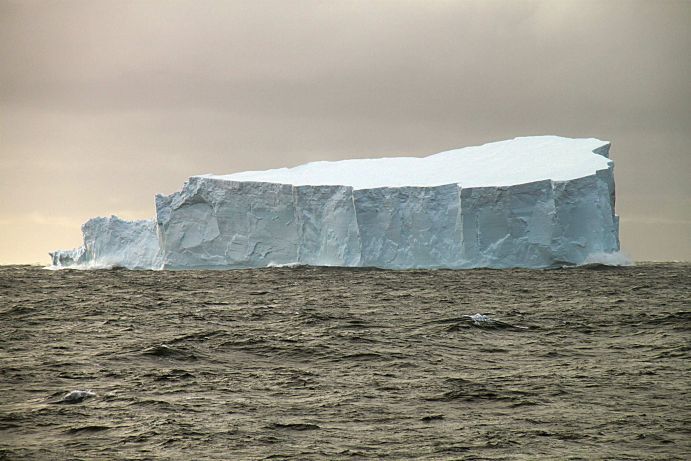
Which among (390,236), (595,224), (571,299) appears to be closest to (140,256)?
(390,236)

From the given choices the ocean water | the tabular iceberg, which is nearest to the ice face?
the tabular iceberg

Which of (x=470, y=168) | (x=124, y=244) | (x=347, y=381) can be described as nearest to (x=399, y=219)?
(x=470, y=168)

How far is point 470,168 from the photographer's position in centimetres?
3359

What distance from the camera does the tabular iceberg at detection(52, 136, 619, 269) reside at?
2888cm

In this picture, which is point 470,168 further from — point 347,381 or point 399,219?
point 347,381

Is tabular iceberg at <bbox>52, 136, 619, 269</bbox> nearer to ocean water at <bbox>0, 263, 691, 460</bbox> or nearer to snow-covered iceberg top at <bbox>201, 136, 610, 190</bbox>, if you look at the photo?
snow-covered iceberg top at <bbox>201, 136, 610, 190</bbox>

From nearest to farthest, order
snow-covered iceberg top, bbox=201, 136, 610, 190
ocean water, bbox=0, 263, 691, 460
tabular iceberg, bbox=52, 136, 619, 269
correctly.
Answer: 1. ocean water, bbox=0, 263, 691, 460
2. tabular iceberg, bbox=52, 136, 619, 269
3. snow-covered iceberg top, bbox=201, 136, 610, 190

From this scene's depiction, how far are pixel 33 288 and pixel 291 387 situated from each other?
19062 mm

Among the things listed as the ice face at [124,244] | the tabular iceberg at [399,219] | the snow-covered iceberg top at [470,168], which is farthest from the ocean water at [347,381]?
the ice face at [124,244]

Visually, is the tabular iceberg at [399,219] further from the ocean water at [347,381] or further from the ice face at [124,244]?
the ocean water at [347,381]

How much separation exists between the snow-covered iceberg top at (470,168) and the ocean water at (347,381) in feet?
38.8

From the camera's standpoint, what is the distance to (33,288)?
26.4 m

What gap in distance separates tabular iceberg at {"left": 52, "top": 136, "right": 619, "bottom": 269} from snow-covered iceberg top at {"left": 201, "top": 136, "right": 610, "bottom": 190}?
0.46 ft

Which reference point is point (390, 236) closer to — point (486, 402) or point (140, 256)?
point (140, 256)
